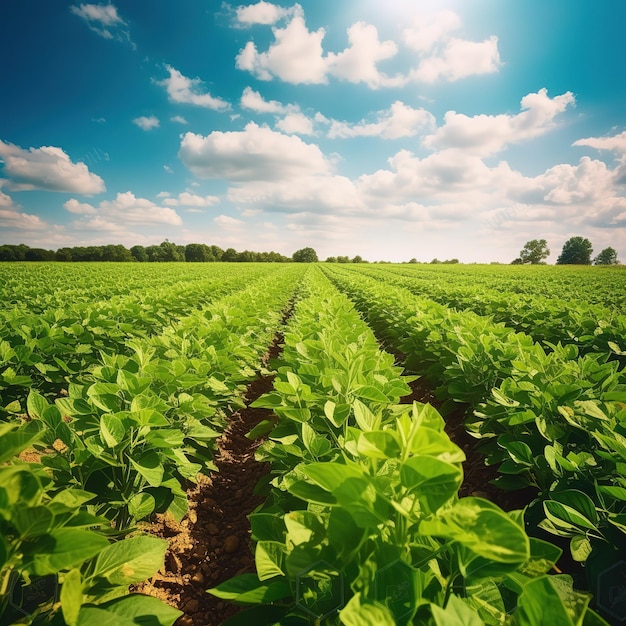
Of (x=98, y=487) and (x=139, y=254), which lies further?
(x=139, y=254)

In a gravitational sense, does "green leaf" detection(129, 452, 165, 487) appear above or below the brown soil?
above

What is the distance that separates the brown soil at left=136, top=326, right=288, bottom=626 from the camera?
2.20m

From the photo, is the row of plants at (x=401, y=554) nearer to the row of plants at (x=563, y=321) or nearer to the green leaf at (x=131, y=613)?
the green leaf at (x=131, y=613)

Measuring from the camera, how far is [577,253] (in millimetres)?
88500

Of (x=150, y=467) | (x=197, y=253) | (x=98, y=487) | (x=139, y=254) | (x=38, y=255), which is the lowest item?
(x=98, y=487)

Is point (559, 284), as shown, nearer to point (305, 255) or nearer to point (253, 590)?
point (253, 590)

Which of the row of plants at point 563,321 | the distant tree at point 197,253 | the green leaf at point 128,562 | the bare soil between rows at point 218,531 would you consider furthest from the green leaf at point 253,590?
the distant tree at point 197,253

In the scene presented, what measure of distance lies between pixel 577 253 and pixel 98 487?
112m

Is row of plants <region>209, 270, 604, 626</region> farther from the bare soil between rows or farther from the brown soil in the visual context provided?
the brown soil

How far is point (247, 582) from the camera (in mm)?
985

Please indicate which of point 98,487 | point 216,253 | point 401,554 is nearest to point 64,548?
point 401,554

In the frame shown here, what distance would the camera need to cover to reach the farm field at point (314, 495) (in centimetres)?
79

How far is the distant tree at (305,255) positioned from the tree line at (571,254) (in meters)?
56.6

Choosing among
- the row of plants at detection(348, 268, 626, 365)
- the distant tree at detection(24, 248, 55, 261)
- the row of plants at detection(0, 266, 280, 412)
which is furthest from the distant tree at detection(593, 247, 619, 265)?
the distant tree at detection(24, 248, 55, 261)
